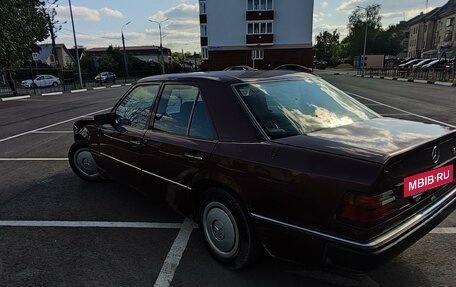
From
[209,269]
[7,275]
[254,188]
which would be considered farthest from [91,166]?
[254,188]

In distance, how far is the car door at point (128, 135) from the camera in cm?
422

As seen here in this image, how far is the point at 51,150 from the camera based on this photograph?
27.2ft

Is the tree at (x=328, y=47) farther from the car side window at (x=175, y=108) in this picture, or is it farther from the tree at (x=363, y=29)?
the car side window at (x=175, y=108)

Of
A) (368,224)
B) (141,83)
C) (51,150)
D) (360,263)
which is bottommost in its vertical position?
(51,150)

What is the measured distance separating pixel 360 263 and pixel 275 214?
0.65m

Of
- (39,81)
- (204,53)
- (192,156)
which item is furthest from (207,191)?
(204,53)

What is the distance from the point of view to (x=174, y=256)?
11.8 ft

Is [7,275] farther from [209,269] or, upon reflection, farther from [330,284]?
[330,284]

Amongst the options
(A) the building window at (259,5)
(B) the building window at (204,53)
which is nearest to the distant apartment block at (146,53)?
(B) the building window at (204,53)

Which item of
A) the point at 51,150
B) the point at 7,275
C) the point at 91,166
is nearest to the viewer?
the point at 7,275

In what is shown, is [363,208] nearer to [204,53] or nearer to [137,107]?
[137,107]

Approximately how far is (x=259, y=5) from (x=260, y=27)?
9.42 feet

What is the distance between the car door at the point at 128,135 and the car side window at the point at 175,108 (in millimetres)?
200

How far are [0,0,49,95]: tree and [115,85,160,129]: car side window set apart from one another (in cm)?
2274
